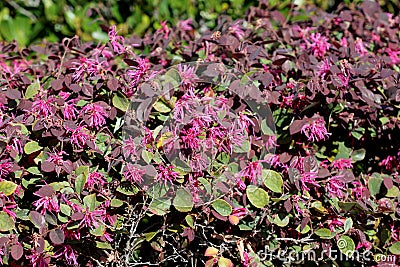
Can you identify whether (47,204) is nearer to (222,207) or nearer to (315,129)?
(222,207)

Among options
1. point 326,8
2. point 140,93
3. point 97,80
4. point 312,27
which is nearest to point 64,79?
point 97,80

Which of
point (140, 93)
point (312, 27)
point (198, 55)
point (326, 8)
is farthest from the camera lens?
point (326, 8)

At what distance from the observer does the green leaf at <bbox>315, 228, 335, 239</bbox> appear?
1.97m

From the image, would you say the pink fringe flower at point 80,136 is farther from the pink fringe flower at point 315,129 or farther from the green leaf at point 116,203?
the pink fringe flower at point 315,129

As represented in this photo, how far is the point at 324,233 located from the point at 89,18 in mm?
2293

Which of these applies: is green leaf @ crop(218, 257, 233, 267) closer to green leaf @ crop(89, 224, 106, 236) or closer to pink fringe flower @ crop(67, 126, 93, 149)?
green leaf @ crop(89, 224, 106, 236)

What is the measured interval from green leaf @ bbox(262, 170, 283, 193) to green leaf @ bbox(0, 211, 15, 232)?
2.70ft

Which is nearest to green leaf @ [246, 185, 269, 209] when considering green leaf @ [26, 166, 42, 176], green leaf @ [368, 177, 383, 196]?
green leaf @ [368, 177, 383, 196]

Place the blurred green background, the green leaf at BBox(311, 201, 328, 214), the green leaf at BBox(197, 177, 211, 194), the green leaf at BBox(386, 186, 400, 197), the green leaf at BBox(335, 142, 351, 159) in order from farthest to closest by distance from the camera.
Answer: the blurred green background → the green leaf at BBox(335, 142, 351, 159) → the green leaf at BBox(386, 186, 400, 197) → the green leaf at BBox(311, 201, 328, 214) → the green leaf at BBox(197, 177, 211, 194)

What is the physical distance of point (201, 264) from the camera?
2137 millimetres

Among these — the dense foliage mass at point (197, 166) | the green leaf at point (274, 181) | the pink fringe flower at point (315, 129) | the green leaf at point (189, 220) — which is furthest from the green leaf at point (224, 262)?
the pink fringe flower at point (315, 129)

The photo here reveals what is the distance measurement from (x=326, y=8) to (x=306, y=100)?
2.13 metres

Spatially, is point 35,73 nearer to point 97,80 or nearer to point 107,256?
point 97,80

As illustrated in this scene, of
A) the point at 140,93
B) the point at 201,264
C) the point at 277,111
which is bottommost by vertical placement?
the point at 201,264
